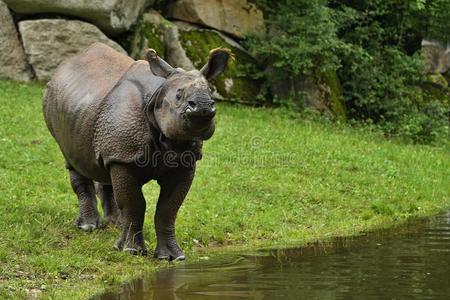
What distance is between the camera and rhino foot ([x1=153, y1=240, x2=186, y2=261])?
331 inches

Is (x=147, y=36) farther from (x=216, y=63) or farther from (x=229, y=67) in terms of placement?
(x=216, y=63)

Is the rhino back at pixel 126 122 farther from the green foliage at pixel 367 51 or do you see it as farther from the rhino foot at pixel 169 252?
the green foliage at pixel 367 51

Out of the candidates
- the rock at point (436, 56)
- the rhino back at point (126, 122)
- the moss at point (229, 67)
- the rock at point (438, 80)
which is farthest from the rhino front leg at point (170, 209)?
the rock at point (436, 56)

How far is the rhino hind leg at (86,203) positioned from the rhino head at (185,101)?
1958 millimetres

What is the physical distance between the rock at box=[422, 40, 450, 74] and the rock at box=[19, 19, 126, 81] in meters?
12.2

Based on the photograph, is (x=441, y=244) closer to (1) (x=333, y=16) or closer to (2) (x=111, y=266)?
(2) (x=111, y=266)

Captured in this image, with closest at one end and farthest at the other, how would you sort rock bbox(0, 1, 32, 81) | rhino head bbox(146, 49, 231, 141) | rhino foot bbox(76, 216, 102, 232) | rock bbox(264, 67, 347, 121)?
1. rhino head bbox(146, 49, 231, 141)
2. rhino foot bbox(76, 216, 102, 232)
3. rock bbox(0, 1, 32, 81)
4. rock bbox(264, 67, 347, 121)

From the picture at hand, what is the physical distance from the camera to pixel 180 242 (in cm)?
929

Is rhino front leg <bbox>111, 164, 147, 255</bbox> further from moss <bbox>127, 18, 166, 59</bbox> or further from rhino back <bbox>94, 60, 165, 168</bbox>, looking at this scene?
moss <bbox>127, 18, 166, 59</bbox>

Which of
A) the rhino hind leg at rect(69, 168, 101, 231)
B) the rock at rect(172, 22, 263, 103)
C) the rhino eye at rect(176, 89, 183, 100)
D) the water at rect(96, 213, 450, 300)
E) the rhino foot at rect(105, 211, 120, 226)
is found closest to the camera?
the water at rect(96, 213, 450, 300)

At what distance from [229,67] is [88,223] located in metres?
11.4

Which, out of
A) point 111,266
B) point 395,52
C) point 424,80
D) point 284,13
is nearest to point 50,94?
point 111,266

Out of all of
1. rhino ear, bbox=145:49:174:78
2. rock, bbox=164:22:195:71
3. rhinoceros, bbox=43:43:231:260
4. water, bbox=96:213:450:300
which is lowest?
rock, bbox=164:22:195:71

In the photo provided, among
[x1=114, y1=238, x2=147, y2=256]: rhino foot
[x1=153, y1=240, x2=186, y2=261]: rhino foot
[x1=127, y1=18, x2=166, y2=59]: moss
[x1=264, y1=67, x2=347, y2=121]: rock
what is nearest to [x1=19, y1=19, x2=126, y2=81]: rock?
[x1=127, y1=18, x2=166, y2=59]: moss
